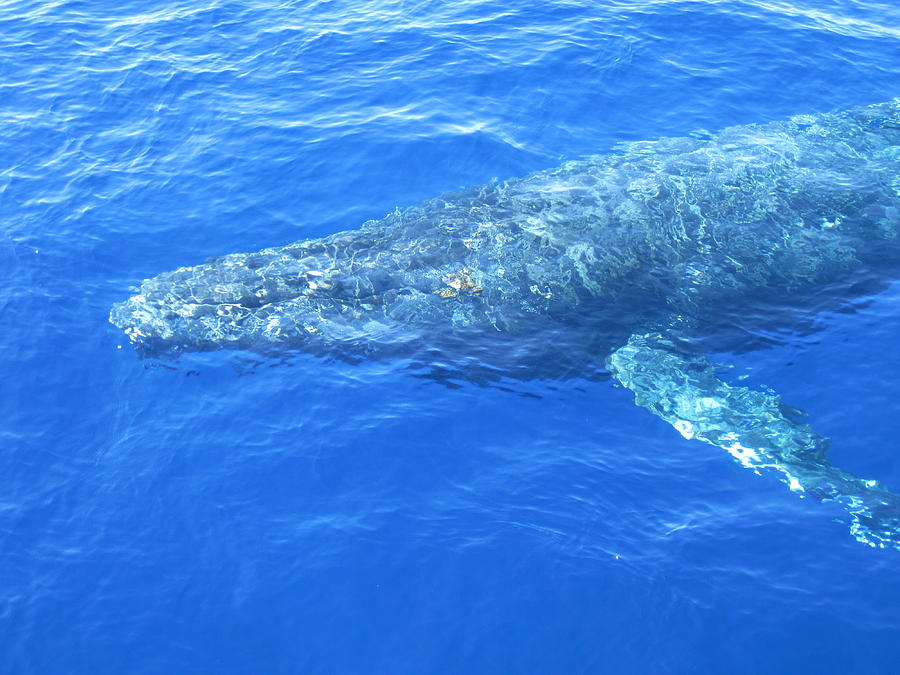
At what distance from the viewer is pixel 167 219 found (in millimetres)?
25469

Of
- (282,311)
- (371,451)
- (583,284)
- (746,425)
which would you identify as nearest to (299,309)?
(282,311)

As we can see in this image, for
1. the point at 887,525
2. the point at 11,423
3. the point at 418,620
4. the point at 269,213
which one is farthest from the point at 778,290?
the point at 11,423

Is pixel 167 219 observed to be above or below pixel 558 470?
above

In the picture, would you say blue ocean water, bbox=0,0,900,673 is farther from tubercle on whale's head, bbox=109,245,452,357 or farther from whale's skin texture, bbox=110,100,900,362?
whale's skin texture, bbox=110,100,900,362

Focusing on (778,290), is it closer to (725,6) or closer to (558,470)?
(558,470)

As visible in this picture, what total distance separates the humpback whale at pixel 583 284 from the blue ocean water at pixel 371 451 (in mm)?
819

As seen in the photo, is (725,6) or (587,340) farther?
(725,6)

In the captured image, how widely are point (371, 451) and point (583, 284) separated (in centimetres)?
714

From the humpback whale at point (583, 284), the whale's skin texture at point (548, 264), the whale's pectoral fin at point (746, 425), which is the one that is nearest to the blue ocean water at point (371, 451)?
the whale's pectoral fin at point (746, 425)

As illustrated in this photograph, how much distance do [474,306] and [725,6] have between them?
75.1 feet

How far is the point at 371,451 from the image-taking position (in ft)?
60.1

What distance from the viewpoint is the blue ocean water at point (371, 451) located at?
14898mm

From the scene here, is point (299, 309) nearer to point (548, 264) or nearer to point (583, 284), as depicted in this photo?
point (548, 264)

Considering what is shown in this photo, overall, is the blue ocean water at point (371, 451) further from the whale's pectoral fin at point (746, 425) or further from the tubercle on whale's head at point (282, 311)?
the tubercle on whale's head at point (282, 311)
